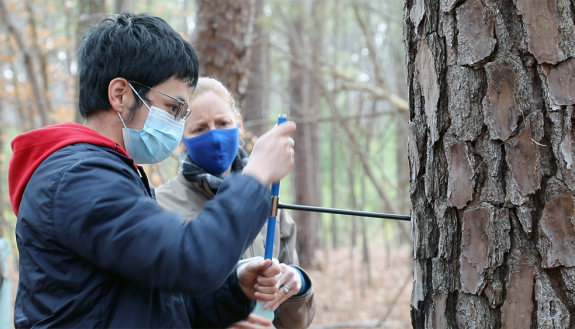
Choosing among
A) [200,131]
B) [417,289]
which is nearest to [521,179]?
[417,289]

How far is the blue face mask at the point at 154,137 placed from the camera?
1486 mm

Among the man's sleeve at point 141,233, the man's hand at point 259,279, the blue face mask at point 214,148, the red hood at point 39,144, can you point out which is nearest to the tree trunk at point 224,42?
the blue face mask at point 214,148

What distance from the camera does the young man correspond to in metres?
1.16

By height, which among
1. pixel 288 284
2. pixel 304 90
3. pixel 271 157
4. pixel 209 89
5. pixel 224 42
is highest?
pixel 304 90

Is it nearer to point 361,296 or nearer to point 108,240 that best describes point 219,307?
point 108,240

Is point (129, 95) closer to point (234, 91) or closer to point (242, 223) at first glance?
point (242, 223)

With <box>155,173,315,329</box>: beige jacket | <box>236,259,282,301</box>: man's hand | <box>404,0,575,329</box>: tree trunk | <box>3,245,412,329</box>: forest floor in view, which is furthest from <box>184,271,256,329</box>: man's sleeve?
<box>3,245,412,329</box>: forest floor

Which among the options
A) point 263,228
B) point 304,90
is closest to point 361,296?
point 304,90

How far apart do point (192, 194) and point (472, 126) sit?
1.38 m

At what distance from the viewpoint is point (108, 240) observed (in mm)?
1146

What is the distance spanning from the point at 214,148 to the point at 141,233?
1.18 metres

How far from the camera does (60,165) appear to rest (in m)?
1.22

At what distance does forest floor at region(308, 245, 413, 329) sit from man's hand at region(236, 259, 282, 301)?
426cm

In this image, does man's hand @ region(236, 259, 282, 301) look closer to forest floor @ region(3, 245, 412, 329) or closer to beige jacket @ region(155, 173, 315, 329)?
Result: beige jacket @ region(155, 173, 315, 329)
